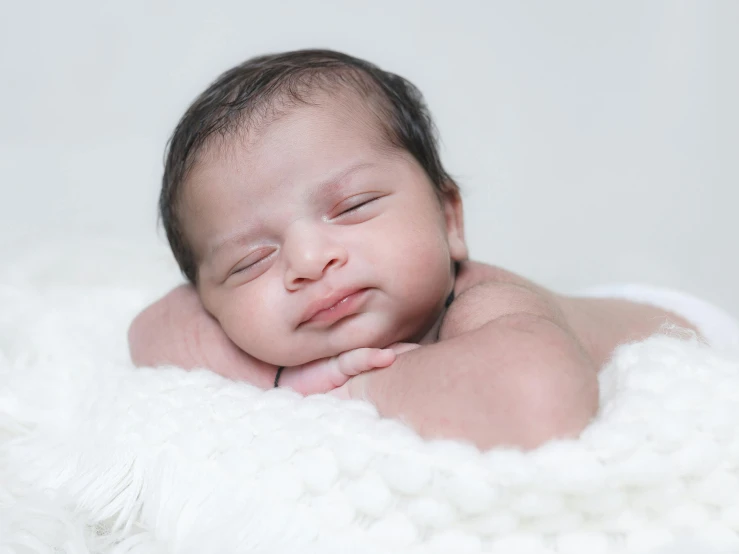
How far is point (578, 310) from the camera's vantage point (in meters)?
1.69

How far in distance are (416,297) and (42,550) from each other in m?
0.66

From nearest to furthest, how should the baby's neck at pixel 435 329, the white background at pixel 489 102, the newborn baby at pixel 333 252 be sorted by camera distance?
the newborn baby at pixel 333 252 → the baby's neck at pixel 435 329 → the white background at pixel 489 102

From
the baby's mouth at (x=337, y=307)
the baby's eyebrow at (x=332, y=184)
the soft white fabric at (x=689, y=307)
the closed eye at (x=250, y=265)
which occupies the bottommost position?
the soft white fabric at (x=689, y=307)

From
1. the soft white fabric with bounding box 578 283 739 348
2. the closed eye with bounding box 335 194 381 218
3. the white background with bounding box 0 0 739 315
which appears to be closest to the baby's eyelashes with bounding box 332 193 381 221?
the closed eye with bounding box 335 194 381 218

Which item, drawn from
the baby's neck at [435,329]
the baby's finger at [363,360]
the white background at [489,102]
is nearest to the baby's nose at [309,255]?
the baby's finger at [363,360]

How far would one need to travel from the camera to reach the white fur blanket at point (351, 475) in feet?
3.27

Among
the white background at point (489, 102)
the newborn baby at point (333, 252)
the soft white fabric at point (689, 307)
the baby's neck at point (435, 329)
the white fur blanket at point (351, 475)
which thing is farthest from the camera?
the white background at point (489, 102)

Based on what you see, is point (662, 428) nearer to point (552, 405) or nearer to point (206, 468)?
point (552, 405)

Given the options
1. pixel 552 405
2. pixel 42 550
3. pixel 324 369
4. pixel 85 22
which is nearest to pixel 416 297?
pixel 324 369

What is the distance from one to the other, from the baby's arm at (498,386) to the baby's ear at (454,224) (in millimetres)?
316

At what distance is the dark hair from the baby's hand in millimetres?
306

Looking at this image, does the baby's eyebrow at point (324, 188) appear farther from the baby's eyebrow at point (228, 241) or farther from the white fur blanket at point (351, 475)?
the white fur blanket at point (351, 475)

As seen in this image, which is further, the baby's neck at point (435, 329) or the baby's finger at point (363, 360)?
the baby's neck at point (435, 329)

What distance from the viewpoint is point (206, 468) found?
1.14m
